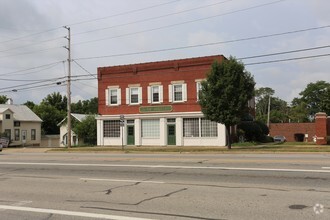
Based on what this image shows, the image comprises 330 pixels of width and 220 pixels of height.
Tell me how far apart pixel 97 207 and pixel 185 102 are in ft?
94.6

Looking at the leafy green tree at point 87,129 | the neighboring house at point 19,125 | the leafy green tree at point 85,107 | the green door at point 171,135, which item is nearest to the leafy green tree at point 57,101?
the leafy green tree at point 85,107

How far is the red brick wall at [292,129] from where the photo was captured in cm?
7400

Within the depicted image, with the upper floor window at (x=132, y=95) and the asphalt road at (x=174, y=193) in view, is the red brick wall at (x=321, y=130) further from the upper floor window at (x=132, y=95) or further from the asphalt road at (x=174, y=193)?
the asphalt road at (x=174, y=193)

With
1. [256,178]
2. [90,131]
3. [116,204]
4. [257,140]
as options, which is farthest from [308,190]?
[90,131]

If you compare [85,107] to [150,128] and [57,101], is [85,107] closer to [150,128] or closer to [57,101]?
[57,101]

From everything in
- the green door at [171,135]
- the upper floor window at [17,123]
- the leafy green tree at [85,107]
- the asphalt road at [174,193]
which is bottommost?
the asphalt road at [174,193]

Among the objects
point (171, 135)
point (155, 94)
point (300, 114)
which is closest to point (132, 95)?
point (155, 94)

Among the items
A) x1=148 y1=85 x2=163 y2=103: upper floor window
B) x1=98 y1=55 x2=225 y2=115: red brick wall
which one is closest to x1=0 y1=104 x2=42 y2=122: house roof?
x1=98 y1=55 x2=225 y2=115: red brick wall

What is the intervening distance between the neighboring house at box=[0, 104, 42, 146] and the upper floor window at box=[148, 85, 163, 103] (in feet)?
82.8

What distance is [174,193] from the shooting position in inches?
390

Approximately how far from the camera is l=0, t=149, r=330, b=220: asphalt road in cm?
781

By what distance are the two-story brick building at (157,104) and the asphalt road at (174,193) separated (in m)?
21.5

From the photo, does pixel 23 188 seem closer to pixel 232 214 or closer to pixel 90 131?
pixel 232 214

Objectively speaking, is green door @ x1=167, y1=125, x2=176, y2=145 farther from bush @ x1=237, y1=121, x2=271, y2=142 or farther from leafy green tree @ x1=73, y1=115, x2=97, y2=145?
leafy green tree @ x1=73, y1=115, x2=97, y2=145
